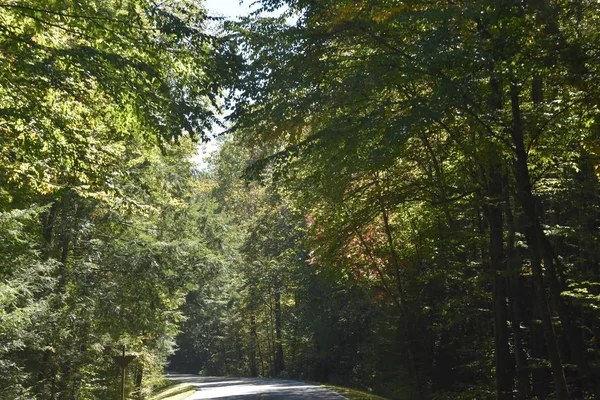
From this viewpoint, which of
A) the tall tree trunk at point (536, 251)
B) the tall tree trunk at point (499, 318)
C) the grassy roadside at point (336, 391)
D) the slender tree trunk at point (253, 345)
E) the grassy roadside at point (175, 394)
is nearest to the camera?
the tall tree trunk at point (536, 251)

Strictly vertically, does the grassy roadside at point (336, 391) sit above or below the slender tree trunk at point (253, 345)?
below

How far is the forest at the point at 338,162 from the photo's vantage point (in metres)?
8.50

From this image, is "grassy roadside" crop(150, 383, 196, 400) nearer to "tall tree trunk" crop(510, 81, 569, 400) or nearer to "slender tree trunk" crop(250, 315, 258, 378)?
"tall tree trunk" crop(510, 81, 569, 400)

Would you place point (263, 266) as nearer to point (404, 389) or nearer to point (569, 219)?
point (404, 389)

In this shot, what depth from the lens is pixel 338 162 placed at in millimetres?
10883

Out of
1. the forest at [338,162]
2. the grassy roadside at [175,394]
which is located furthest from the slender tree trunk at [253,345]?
the forest at [338,162]

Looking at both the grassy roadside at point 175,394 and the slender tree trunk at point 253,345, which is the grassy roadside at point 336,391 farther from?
the slender tree trunk at point 253,345

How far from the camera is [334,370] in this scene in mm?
31344

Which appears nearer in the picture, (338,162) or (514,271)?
(514,271)

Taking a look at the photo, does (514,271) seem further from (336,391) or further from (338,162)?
(336,391)

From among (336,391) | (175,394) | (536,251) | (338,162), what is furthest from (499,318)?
(175,394)

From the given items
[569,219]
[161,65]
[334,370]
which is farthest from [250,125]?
[334,370]

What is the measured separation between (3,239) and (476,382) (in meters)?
14.6

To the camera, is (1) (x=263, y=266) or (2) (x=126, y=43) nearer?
(2) (x=126, y=43)
